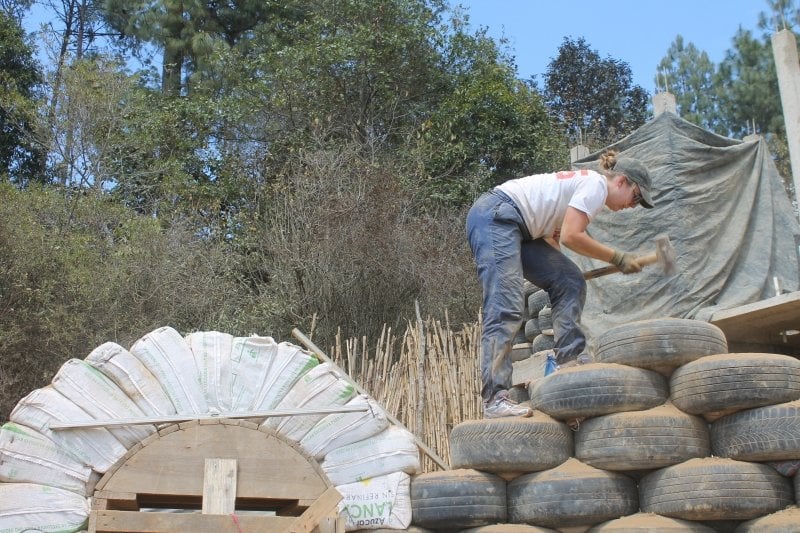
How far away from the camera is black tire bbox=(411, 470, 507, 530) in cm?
407

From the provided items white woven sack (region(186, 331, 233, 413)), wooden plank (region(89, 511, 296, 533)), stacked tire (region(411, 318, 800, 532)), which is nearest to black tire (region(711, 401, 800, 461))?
stacked tire (region(411, 318, 800, 532))

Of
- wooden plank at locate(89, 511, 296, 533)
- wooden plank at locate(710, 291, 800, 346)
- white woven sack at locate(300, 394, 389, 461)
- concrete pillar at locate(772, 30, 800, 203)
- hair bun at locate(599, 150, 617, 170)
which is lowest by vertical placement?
wooden plank at locate(89, 511, 296, 533)

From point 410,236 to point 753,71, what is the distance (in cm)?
1330

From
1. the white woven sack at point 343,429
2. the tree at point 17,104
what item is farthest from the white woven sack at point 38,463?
the tree at point 17,104

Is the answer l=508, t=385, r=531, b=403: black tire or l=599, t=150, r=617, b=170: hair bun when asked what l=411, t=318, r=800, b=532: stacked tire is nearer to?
l=599, t=150, r=617, b=170: hair bun

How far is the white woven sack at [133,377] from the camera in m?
3.99

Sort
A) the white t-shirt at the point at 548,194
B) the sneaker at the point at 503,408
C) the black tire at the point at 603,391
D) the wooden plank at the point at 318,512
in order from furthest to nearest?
1. the white t-shirt at the point at 548,194
2. the sneaker at the point at 503,408
3. the black tire at the point at 603,391
4. the wooden plank at the point at 318,512

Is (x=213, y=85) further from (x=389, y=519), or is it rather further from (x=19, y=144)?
(x=389, y=519)

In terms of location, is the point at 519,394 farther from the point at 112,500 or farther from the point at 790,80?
the point at 790,80

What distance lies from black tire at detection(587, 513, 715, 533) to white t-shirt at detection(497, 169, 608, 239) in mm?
1521

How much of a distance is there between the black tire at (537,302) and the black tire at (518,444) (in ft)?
7.78

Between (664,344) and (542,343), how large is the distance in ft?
7.45

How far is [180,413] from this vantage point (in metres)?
4.07

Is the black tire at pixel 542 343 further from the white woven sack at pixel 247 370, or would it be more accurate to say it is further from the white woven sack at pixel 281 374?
the white woven sack at pixel 247 370
